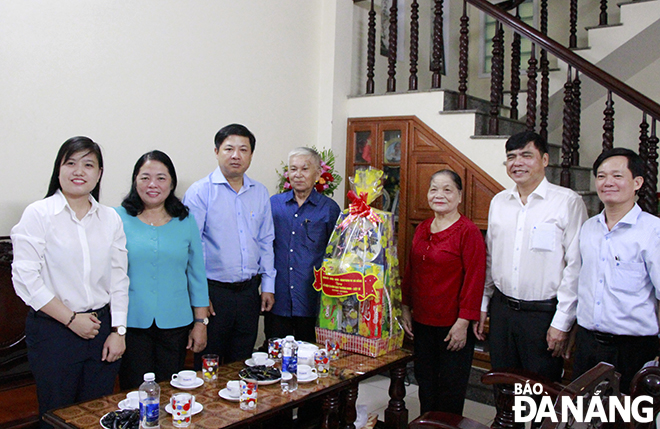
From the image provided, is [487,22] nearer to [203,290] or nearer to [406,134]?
[406,134]

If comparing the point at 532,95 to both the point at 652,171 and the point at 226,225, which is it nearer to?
the point at 652,171

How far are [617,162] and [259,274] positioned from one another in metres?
1.77

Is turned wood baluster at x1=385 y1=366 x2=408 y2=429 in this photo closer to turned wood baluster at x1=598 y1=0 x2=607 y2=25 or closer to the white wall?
the white wall

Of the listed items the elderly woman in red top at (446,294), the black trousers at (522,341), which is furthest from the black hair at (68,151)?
the black trousers at (522,341)

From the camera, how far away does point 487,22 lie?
593 cm

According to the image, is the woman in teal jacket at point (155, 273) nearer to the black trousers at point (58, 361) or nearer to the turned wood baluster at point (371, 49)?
the black trousers at point (58, 361)

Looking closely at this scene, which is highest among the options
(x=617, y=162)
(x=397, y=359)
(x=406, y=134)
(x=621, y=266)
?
(x=406, y=134)

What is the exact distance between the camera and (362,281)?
2.53 metres

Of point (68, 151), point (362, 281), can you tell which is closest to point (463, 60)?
point (362, 281)

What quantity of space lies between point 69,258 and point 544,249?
78.5 inches

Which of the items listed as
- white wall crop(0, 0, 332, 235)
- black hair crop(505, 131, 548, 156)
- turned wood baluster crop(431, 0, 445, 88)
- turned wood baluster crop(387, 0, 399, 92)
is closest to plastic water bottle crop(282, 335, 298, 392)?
black hair crop(505, 131, 548, 156)

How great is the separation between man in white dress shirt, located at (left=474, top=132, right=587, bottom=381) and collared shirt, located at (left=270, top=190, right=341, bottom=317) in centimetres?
90

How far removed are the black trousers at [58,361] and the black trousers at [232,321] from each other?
24.4 inches

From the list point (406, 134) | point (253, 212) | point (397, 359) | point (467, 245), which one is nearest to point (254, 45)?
point (406, 134)
